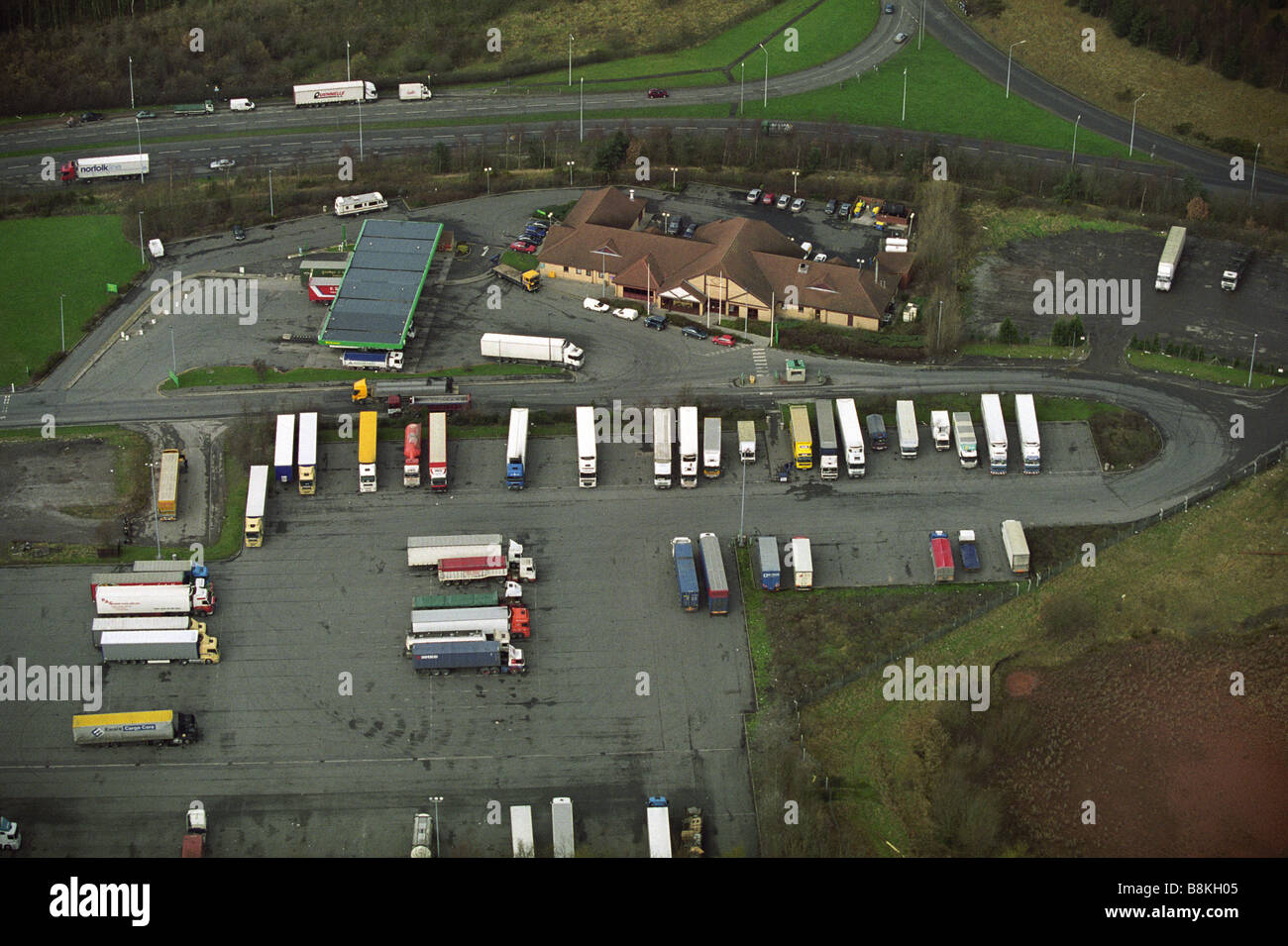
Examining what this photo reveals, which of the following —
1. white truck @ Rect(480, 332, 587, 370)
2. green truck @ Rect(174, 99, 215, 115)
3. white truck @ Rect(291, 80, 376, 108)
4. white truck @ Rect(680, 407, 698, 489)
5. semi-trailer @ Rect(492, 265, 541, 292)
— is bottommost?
white truck @ Rect(680, 407, 698, 489)

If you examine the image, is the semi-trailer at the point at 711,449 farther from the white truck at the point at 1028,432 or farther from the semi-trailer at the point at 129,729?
the semi-trailer at the point at 129,729

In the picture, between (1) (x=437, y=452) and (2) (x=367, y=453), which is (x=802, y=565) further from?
(2) (x=367, y=453)

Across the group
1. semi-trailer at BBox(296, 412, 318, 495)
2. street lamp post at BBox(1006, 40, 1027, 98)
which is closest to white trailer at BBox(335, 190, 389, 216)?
semi-trailer at BBox(296, 412, 318, 495)

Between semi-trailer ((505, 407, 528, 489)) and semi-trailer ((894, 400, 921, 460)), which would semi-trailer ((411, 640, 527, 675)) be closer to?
semi-trailer ((505, 407, 528, 489))

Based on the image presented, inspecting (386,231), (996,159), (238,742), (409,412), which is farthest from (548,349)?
(996,159)

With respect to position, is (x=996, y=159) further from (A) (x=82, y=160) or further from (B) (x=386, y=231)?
(A) (x=82, y=160)

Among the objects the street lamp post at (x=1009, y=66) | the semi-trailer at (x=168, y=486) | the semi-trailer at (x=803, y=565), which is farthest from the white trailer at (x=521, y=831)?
the street lamp post at (x=1009, y=66)

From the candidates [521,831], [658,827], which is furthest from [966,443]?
[521,831]
